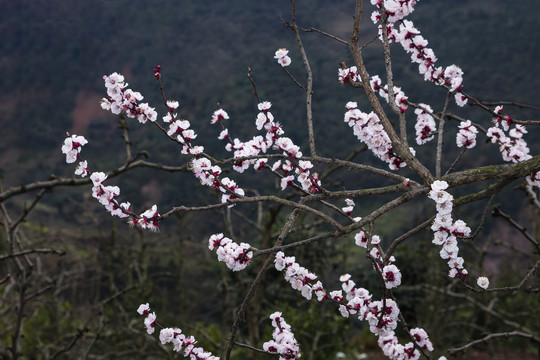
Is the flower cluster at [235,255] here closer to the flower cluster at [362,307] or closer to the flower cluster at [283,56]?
the flower cluster at [362,307]

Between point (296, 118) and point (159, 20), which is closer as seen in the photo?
point (296, 118)

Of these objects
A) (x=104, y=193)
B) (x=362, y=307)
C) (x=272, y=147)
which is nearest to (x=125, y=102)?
(x=104, y=193)

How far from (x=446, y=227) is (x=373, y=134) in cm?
116

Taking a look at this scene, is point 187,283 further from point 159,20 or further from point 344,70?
point 159,20

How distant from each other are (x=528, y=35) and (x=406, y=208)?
26.1m

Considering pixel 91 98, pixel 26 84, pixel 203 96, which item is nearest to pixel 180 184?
pixel 203 96

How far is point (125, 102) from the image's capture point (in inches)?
132

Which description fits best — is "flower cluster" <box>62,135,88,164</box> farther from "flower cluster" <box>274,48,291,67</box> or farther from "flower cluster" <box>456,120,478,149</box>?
"flower cluster" <box>456,120,478,149</box>

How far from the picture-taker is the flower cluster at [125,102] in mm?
3309

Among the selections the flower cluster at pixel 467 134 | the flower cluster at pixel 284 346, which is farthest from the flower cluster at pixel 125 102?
the flower cluster at pixel 467 134

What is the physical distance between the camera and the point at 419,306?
605 inches

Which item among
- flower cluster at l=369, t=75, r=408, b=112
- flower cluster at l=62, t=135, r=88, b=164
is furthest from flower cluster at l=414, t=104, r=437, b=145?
flower cluster at l=62, t=135, r=88, b=164

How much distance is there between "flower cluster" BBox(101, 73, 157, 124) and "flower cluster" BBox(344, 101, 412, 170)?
4.31 feet

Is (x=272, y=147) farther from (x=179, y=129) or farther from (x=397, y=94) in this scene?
(x=397, y=94)
